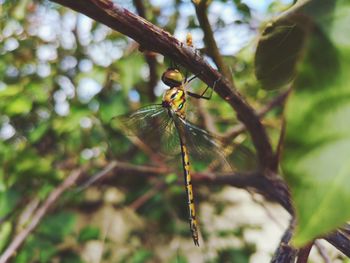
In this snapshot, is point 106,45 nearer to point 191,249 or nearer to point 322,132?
point 191,249

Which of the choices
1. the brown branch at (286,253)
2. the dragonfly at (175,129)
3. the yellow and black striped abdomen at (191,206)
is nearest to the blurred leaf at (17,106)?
the dragonfly at (175,129)

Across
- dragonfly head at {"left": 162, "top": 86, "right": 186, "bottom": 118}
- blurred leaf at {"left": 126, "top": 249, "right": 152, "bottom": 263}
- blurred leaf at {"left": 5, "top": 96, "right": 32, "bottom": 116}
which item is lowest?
blurred leaf at {"left": 126, "top": 249, "right": 152, "bottom": 263}

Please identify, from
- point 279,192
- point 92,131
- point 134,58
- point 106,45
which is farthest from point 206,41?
point 106,45

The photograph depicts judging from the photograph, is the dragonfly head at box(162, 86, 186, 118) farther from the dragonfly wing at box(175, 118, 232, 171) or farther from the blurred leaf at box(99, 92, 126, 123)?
the blurred leaf at box(99, 92, 126, 123)

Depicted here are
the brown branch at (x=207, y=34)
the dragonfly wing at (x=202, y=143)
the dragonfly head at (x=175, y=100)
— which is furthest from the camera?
the dragonfly wing at (x=202, y=143)

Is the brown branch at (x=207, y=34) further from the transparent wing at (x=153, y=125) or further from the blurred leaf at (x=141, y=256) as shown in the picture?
the blurred leaf at (x=141, y=256)

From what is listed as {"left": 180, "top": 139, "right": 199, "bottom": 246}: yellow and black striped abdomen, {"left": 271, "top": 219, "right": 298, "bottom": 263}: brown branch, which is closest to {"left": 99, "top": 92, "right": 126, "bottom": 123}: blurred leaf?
{"left": 180, "top": 139, "right": 199, "bottom": 246}: yellow and black striped abdomen
